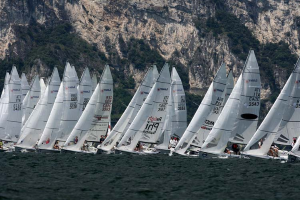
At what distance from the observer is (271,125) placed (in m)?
47.4

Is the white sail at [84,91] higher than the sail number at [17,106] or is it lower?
higher

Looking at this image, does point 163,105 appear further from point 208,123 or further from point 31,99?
point 31,99

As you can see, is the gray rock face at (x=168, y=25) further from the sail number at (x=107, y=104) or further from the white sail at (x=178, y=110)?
the white sail at (x=178, y=110)

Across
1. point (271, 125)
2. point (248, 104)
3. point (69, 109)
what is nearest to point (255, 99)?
point (248, 104)

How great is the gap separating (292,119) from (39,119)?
20.7 m

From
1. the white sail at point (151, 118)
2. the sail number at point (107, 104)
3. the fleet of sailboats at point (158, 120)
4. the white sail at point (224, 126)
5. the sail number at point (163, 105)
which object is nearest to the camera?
the fleet of sailboats at point (158, 120)

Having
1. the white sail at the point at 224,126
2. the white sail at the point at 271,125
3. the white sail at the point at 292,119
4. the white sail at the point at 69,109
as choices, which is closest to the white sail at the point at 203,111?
the white sail at the point at 224,126

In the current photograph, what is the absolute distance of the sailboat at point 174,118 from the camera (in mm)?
57281

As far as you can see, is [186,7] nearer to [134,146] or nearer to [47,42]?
[47,42]

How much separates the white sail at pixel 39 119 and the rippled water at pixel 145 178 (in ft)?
20.5

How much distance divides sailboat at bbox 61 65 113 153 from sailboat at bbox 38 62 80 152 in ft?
5.29

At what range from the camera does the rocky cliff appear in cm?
15625

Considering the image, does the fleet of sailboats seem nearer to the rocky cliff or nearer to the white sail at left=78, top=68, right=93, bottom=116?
the white sail at left=78, top=68, right=93, bottom=116

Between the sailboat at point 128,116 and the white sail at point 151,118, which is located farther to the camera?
the sailboat at point 128,116
